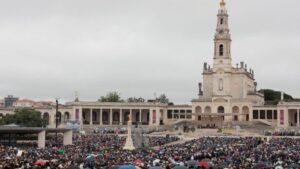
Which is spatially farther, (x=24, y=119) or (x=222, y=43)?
(x=222, y=43)

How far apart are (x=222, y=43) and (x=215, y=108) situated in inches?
460

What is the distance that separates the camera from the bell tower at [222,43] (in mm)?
110375

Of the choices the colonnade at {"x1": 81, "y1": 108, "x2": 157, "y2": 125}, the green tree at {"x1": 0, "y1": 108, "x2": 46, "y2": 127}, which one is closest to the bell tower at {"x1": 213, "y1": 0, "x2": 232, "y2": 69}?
the colonnade at {"x1": 81, "y1": 108, "x2": 157, "y2": 125}

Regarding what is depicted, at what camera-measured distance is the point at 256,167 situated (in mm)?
31031

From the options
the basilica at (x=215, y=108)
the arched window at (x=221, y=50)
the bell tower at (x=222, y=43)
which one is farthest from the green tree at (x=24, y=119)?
the arched window at (x=221, y=50)

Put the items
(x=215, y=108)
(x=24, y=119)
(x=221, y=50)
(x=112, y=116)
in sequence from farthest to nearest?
1. (x=112, y=116)
2. (x=221, y=50)
3. (x=215, y=108)
4. (x=24, y=119)

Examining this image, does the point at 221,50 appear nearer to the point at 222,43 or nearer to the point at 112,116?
the point at 222,43

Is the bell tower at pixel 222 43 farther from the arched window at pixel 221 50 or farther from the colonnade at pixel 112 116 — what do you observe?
the colonnade at pixel 112 116

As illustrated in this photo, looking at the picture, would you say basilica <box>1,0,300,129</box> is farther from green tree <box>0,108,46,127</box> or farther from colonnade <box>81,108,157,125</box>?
green tree <box>0,108,46,127</box>

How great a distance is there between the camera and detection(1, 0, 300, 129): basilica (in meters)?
106

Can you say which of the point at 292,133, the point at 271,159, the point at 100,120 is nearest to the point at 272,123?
the point at 292,133

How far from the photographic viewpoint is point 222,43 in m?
111

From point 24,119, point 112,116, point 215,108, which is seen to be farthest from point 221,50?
point 24,119

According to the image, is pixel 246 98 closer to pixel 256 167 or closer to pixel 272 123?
pixel 272 123
